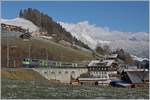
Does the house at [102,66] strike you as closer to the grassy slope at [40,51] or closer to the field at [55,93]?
the grassy slope at [40,51]

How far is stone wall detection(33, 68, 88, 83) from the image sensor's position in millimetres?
64938

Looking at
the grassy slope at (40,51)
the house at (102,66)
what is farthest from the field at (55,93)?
the grassy slope at (40,51)

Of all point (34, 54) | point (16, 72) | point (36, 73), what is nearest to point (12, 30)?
point (34, 54)

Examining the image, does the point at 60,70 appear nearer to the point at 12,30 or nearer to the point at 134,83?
the point at 134,83

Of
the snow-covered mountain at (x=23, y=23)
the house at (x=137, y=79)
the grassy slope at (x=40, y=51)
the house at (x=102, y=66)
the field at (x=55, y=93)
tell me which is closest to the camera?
the field at (x=55, y=93)

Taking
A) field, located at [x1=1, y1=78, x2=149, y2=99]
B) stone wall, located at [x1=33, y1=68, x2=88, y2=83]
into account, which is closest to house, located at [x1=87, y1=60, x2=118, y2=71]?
stone wall, located at [x1=33, y1=68, x2=88, y2=83]

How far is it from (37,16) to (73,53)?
207 ft

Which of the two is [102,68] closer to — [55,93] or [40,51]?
[40,51]

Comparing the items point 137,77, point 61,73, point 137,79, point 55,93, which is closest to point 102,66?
point 61,73

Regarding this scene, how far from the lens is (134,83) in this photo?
5328 cm

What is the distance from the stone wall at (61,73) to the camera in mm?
64938

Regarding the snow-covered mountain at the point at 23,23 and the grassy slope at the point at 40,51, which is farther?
the snow-covered mountain at the point at 23,23

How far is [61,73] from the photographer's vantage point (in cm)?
7081

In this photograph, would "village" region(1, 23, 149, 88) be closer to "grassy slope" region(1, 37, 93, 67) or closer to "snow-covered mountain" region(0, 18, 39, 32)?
"grassy slope" region(1, 37, 93, 67)
